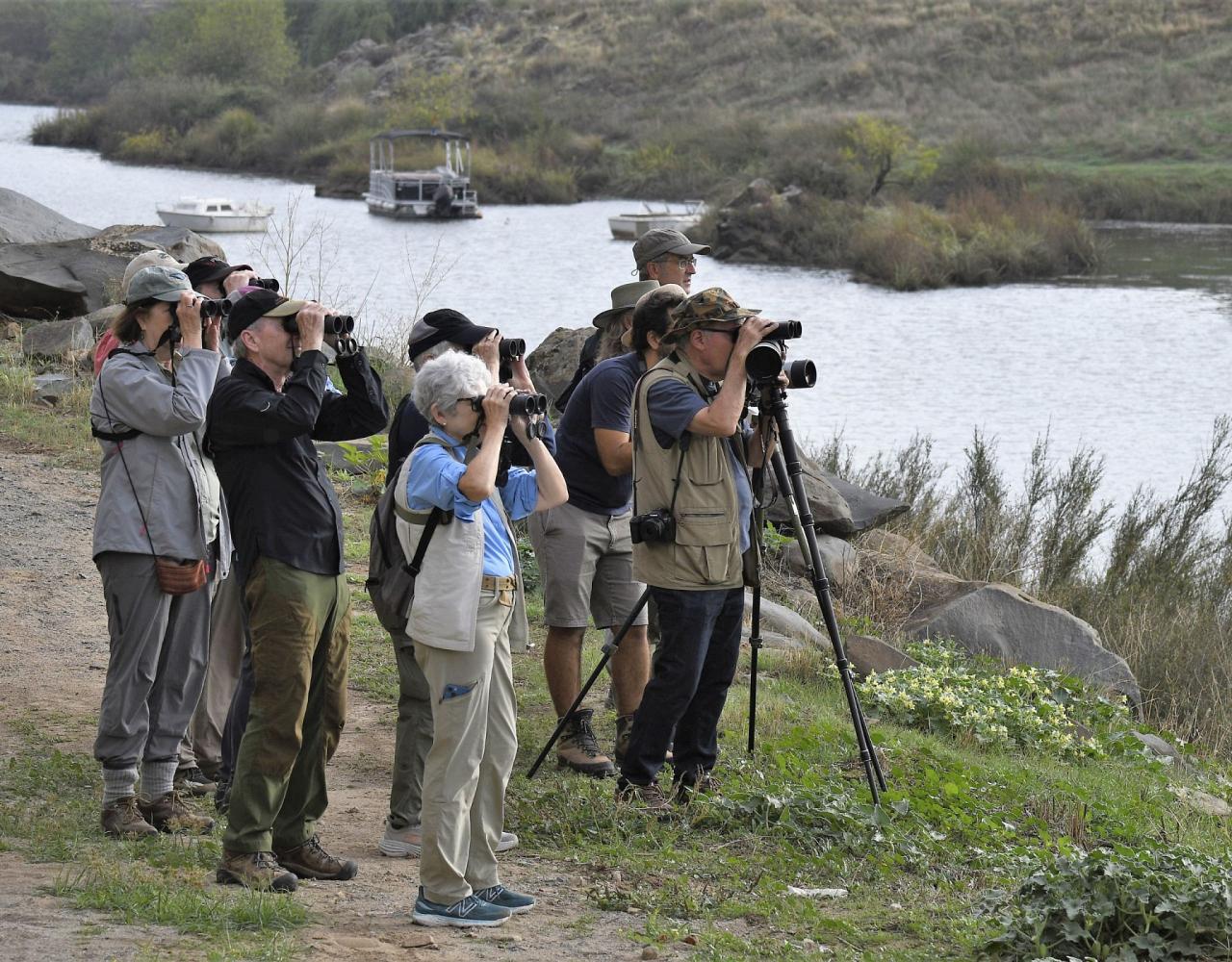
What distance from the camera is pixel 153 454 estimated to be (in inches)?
187

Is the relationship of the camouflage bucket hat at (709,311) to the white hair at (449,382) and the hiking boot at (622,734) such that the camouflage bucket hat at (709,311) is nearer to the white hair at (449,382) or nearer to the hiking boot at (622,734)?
the white hair at (449,382)

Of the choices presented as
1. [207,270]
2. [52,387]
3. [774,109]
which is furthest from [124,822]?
[774,109]

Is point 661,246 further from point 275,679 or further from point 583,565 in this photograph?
point 275,679

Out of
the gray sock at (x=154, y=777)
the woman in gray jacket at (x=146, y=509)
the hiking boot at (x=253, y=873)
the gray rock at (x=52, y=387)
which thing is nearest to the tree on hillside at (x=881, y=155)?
the gray rock at (x=52, y=387)

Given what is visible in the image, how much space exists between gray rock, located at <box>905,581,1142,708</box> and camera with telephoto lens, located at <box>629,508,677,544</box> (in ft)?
15.6

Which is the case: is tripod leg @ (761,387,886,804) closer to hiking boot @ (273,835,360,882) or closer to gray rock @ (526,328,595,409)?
hiking boot @ (273,835,360,882)

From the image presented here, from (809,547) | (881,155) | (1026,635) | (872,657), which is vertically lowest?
(1026,635)

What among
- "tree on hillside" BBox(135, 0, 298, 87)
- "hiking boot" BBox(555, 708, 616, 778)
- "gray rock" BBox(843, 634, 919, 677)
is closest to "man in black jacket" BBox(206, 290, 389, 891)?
"hiking boot" BBox(555, 708, 616, 778)

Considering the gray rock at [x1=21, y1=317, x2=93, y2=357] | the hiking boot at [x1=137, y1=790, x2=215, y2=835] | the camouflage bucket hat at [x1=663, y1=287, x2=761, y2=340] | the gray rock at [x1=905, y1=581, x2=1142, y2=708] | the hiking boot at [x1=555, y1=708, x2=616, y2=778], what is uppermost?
the camouflage bucket hat at [x1=663, y1=287, x2=761, y2=340]

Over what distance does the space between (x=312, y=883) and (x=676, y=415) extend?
6.26 feet

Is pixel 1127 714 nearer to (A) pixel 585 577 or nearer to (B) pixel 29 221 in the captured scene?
(A) pixel 585 577

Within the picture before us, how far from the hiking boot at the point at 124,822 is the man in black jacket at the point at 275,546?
49 centimetres

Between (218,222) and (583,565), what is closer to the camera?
(583,565)

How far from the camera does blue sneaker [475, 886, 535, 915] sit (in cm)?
424
